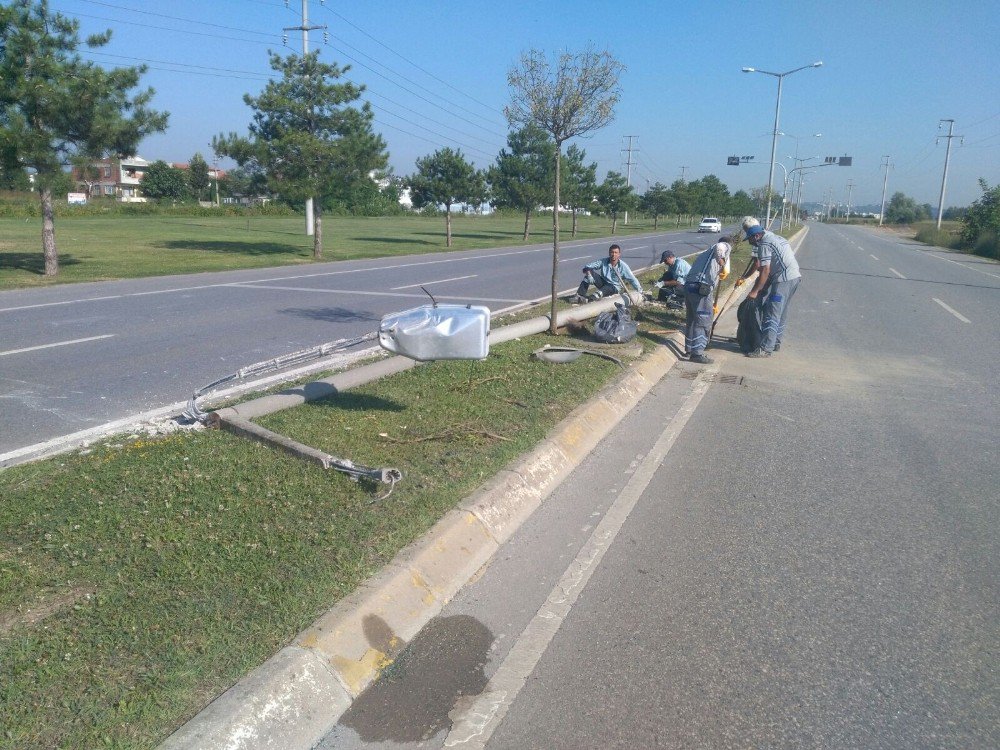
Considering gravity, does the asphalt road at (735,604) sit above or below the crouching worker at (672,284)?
below

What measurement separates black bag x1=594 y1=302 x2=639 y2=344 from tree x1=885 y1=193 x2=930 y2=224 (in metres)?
136

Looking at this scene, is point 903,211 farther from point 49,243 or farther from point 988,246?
point 49,243

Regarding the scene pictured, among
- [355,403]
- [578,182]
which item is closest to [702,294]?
[355,403]

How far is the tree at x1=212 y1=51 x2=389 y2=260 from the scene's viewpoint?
2400cm

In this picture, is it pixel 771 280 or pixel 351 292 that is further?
pixel 351 292

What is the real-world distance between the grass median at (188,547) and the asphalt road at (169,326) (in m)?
1.50

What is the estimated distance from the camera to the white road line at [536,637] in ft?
10.4

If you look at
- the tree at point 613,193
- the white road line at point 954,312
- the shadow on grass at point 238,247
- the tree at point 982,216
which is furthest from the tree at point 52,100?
the tree at point 982,216

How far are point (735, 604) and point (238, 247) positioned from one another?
2718 cm

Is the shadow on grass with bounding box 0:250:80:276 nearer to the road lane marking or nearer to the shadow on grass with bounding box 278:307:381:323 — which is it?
the road lane marking

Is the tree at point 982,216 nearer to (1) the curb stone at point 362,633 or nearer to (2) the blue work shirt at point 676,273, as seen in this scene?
(2) the blue work shirt at point 676,273

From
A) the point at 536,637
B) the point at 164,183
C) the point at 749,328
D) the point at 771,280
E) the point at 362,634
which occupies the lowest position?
the point at 536,637

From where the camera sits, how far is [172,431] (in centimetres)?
597

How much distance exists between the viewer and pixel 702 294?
9953mm
